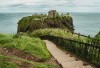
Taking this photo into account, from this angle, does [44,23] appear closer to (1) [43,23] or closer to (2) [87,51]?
(1) [43,23]

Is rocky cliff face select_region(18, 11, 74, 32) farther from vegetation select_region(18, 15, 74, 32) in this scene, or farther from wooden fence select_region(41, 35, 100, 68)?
wooden fence select_region(41, 35, 100, 68)

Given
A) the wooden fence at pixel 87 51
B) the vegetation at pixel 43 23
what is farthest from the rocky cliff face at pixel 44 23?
the wooden fence at pixel 87 51

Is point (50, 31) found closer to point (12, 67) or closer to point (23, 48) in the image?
point (23, 48)

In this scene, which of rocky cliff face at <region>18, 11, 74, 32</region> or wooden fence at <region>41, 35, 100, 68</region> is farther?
rocky cliff face at <region>18, 11, 74, 32</region>

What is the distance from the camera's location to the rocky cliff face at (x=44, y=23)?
3284cm

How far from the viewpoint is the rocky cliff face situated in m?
32.8

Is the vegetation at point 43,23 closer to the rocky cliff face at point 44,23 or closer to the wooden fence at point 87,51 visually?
the rocky cliff face at point 44,23

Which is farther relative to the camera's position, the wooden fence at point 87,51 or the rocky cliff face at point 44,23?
the rocky cliff face at point 44,23

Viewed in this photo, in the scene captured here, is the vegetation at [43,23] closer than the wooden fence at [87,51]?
No

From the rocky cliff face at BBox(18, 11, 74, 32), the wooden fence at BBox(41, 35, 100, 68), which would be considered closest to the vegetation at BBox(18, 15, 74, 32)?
the rocky cliff face at BBox(18, 11, 74, 32)

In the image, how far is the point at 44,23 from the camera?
33500 mm

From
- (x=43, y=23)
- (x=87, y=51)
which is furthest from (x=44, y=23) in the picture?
(x=87, y=51)

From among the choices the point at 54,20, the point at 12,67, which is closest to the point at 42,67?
the point at 12,67

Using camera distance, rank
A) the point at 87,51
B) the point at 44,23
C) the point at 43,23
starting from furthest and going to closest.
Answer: the point at 44,23 < the point at 43,23 < the point at 87,51
